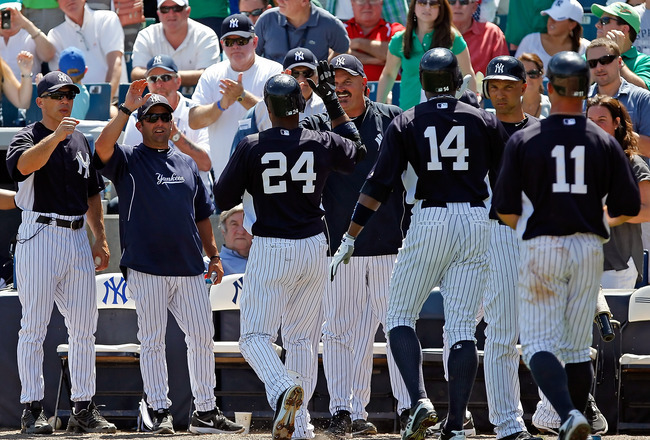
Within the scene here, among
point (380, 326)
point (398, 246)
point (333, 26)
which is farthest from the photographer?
point (333, 26)

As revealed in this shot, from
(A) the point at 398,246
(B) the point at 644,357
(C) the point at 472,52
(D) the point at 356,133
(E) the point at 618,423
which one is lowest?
(E) the point at 618,423

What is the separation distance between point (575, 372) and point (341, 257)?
1399 mm

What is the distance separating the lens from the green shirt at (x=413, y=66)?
882 centimetres

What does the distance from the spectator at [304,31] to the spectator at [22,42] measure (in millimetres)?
2198

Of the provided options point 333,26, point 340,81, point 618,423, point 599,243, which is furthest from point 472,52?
point 599,243

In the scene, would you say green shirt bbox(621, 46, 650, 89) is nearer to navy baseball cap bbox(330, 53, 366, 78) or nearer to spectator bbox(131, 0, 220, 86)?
navy baseball cap bbox(330, 53, 366, 78)

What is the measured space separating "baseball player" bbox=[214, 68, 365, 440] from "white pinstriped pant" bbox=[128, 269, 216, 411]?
2.95 feet

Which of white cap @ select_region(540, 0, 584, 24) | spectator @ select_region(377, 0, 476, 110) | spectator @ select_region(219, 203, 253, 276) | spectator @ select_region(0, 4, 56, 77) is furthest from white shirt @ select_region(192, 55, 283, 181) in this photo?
white cap @ select_region(540, 0, 584, 24)

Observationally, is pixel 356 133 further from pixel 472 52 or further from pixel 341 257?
pixel 472 52

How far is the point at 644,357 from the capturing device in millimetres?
6879

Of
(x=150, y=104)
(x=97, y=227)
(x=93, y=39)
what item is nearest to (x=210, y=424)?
(x=97, y=227)

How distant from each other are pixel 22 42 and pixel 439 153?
240 inches

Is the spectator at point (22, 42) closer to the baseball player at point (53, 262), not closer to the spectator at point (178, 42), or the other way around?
the spectator at point (178, 42)

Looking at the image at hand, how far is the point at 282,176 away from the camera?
235 inches
